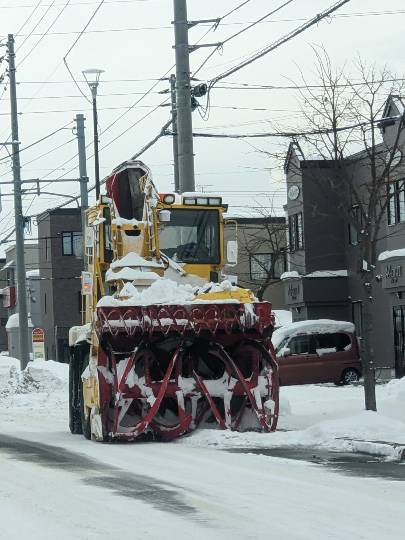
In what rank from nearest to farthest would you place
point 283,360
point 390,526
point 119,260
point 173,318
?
1. point 390,526
2. point 173,318
3. point 119,260
4. point 283,360

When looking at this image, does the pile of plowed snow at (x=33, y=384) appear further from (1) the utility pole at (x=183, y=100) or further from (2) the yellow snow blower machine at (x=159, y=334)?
(2) the yellow snow blower machine at (x=159, y=334)

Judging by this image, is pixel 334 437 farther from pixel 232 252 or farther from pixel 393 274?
pixel 393 274

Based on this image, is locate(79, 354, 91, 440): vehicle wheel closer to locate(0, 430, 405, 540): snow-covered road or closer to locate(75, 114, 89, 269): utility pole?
locate(0, 430, 405, 540): snow-covered road

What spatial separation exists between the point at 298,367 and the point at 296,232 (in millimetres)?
12025

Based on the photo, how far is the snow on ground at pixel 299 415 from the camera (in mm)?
16359

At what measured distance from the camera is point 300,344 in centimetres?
3891

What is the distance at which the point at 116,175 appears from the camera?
63.8ft

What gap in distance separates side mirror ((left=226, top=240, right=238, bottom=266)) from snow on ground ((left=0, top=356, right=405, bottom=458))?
284 centimetres

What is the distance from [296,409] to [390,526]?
1549cm

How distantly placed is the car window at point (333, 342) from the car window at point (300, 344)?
0.98 feet

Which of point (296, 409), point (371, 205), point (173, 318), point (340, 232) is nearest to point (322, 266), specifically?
point (340, 232)

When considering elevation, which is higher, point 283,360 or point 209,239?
point 209,239

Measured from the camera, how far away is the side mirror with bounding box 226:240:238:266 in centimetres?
1927

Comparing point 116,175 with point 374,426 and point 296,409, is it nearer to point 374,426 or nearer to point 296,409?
point 374,426
